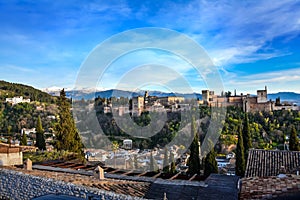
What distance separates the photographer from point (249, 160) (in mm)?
7207

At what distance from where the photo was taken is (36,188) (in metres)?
4.38

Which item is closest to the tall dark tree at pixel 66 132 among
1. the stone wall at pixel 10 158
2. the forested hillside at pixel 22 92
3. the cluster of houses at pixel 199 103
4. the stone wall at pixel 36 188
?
the cluster of houses at pixel 199 103

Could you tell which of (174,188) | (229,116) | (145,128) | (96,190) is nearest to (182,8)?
(145,128)

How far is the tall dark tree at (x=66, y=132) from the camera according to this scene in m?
12.3

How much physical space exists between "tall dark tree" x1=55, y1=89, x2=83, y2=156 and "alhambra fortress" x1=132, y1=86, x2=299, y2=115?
10.6 ft

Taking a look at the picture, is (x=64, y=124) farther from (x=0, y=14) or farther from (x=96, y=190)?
(x=96, y=190)

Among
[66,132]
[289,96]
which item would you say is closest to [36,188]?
[66,132]

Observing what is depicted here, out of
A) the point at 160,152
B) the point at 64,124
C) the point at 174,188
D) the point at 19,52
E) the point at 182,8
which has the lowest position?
the point at 160,152

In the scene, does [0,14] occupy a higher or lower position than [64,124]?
higher

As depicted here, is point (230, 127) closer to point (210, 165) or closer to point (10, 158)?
point (210, 165)

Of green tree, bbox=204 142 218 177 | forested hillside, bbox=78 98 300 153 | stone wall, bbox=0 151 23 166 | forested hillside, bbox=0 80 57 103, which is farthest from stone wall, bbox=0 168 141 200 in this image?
forested hillside, bbox=0 80 57 103

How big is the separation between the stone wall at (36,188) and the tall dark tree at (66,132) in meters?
7.29

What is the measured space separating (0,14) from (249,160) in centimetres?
983

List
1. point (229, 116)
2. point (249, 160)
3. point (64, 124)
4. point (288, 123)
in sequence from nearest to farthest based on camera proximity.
Answer: point (249, 160)
point (64, 124)
point (288, 123)
point (229, 116)
